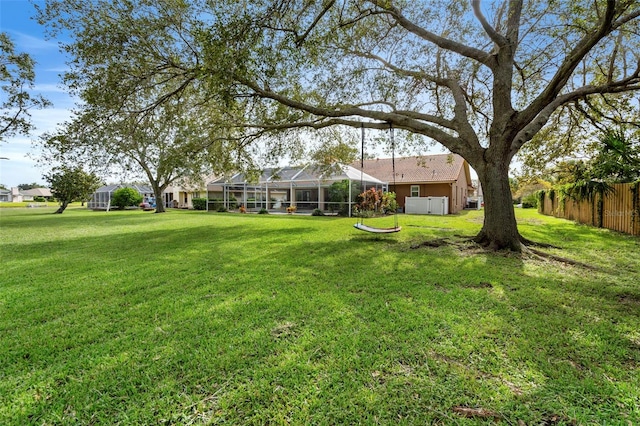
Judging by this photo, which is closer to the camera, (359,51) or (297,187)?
(359,51)

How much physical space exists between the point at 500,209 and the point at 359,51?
6.34 m

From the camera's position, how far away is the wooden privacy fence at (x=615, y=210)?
922cm

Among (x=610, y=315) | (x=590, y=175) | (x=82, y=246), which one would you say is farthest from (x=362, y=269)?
(x=590, y=175)

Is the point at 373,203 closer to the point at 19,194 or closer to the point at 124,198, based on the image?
the point at 124,198

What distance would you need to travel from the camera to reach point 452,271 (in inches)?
209

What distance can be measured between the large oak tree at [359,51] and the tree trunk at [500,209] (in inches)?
1.0

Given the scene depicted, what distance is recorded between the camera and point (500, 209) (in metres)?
7.26

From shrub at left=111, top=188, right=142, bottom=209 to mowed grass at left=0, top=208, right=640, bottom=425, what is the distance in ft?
108

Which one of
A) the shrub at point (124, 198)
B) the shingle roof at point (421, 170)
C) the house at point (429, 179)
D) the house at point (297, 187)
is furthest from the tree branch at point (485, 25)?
the shrub at point (124, 198)

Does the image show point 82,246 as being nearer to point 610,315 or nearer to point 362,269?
point 362,269

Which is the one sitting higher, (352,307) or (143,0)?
(143,0)

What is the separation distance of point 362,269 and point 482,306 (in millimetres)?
2231

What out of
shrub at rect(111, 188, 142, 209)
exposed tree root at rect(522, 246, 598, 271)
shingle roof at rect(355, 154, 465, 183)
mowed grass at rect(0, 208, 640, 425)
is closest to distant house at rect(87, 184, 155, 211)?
shrub at rect(111, 188, 142, 209)

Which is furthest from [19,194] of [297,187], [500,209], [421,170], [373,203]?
[500,209]
